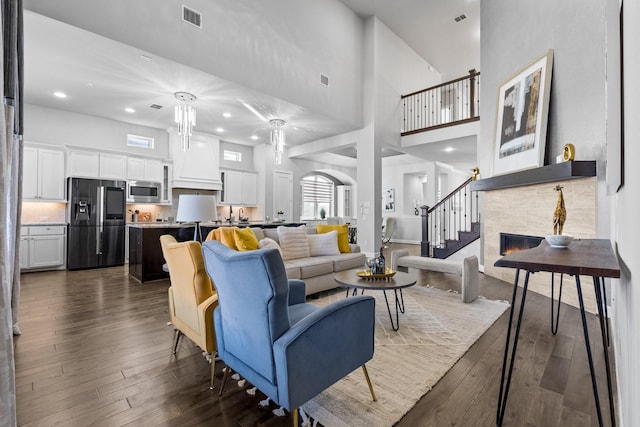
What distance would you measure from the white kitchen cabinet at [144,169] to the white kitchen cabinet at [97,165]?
0.12 metres

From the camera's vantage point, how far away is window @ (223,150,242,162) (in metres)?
8.65

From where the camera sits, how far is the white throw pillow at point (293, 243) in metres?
4.21

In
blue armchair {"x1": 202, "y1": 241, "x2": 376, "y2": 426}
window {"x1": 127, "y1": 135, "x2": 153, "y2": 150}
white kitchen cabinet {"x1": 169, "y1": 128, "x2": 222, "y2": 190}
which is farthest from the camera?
white kitchen cabinet {"x1": 169, "y1": 128, "x2": 222, "y2": 190}

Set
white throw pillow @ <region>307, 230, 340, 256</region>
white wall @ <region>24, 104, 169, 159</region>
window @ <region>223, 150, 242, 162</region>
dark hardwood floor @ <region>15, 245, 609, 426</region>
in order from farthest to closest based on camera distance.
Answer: window @ <region>223, 150, 242, 162</region>
white wall @ <region>24, 104, 169, 159</region>
white throw pillow @ <region>307, 230, 340, 256</region>
dark hardwood floor @ <region>15, 245, 609, 426</region>

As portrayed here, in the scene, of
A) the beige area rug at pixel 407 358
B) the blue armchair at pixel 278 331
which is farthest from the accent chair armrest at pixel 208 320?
the beige area rug at pixel 407 358

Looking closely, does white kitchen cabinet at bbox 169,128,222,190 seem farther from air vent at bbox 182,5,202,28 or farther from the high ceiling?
air vent at bbox 182,5,202,28

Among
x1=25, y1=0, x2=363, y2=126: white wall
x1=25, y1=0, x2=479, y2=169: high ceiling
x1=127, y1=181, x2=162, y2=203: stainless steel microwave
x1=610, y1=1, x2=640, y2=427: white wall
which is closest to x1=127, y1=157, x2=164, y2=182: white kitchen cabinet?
x1=127, y1=181, x2=162, y2=203: stainless steel microwave

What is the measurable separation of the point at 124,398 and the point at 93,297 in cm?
286

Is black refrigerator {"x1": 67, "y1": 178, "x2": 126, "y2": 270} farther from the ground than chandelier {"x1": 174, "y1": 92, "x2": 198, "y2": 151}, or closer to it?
closer to it

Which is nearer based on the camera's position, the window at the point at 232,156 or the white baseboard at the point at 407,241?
the window at the point at 232,156

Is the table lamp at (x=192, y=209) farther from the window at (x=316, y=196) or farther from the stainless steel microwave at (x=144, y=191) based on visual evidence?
the window at (x=316, y=196)

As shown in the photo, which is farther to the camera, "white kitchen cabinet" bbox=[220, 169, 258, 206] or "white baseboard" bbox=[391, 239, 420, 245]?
"white baseboard" bbox=[391, 239, 420, 245]

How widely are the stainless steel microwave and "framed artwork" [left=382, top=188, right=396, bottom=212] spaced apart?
297 inches

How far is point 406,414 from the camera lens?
166 centimetres
